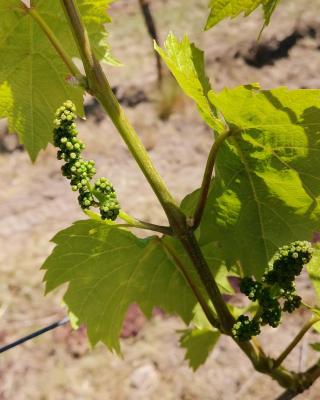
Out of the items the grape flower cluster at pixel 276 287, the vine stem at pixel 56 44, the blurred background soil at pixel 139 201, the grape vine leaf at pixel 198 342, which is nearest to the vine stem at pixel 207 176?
the grape flower cluster at pixel 276 287

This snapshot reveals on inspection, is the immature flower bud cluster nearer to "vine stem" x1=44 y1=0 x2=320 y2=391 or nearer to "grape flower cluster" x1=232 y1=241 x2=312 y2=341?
"grape flower cluster" x1=232 y1=241 x2=312 y2=341

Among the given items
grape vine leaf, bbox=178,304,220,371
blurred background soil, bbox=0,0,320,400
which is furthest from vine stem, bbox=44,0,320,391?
blurred background soil, bbox=0,0,320,400

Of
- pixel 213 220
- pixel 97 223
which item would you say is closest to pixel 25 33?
pixel 97 223

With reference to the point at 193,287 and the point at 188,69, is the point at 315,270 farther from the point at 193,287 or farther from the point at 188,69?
the point at 188,69

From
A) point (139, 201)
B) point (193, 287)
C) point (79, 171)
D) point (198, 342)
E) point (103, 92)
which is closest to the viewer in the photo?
point (79, 171)

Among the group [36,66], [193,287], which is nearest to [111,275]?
[193,287]

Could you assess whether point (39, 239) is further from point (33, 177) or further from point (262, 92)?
point (262, 92)
